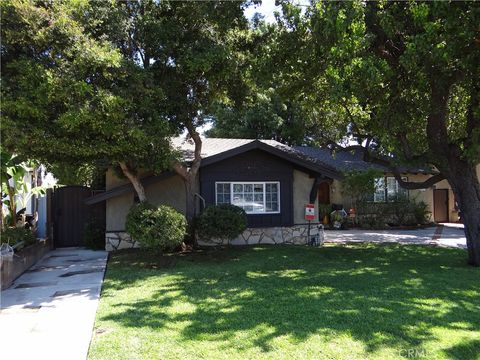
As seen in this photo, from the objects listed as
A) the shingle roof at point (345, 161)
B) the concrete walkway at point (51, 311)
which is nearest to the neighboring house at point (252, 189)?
the concrete walkway at point (51, 311)

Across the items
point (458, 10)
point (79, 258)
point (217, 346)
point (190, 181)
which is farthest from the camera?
point (190, 181)

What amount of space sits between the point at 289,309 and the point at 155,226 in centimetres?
500

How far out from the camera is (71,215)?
14297mm

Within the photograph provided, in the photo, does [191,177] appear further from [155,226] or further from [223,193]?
[155,226]

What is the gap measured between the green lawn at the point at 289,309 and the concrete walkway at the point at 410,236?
4.46 metres

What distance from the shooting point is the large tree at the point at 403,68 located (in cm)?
825

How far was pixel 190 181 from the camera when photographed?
41.7ft

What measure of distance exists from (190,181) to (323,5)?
6.32 metres

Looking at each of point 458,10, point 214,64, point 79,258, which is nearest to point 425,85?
point 458,10

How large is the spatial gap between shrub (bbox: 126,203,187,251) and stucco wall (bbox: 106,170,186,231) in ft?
9.47

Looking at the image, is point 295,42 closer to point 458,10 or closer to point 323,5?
point 323,5

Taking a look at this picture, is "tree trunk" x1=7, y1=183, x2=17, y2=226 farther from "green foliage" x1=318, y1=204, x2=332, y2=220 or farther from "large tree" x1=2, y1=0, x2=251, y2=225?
"green foliage" x1=318, y1=204, x2=332, y2=220

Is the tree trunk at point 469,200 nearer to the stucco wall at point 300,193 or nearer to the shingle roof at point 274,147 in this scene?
the shingle roof at point 274,147

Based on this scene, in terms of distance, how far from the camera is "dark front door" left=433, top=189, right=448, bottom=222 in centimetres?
2391
